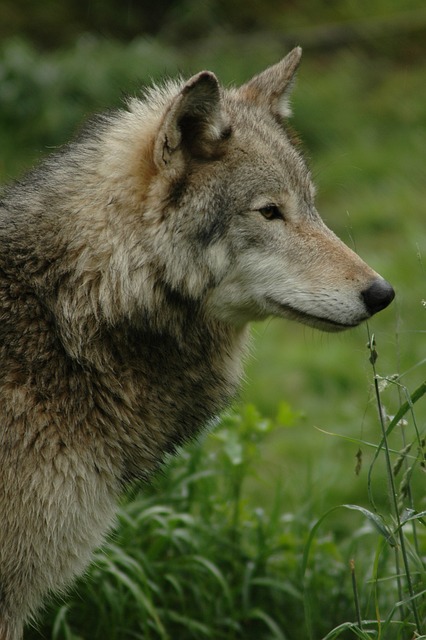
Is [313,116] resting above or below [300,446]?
above

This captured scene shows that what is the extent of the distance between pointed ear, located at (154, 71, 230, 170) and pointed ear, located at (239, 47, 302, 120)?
48 cm

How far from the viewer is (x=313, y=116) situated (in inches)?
357

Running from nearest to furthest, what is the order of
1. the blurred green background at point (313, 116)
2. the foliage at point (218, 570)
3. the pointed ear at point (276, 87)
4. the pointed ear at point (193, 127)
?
the pointed ear at point (193, 127) → the pointed ear at point (276, 87) → the foliage at point (218, 570) → the blurred green background at point (313, 116)

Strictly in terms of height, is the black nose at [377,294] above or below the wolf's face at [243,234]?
below

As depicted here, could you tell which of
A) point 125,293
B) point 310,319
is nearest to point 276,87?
point 310,319

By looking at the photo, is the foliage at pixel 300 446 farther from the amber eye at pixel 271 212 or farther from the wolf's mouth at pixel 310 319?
the amber eye at pixel 271 212

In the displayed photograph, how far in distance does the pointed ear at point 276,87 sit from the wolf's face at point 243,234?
310 mm

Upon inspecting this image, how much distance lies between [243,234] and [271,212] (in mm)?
146

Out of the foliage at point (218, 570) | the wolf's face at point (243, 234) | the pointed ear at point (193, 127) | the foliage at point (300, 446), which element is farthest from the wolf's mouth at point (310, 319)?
the foliage at point (218, 570)

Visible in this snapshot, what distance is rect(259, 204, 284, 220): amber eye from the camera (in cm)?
332

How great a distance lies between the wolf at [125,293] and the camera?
3.11 meters

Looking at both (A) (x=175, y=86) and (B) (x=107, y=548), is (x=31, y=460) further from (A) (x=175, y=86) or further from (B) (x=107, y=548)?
(A) (x=175, y=86)

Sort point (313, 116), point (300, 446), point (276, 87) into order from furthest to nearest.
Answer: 1. point (313, 116)
2. point (300, 446)
3. point (276, 87)

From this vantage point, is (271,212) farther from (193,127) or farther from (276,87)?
(276,87)
